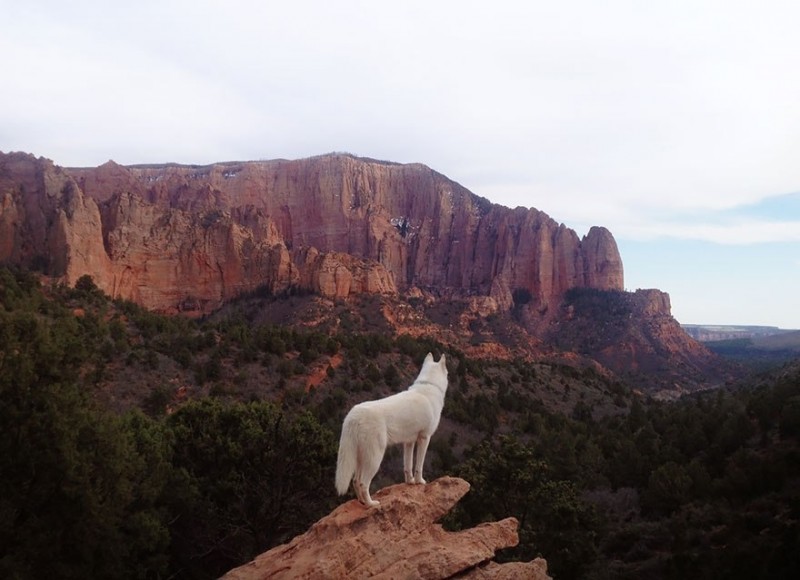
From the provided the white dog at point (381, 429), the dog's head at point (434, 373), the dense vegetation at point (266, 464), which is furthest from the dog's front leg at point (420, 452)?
the dense vegetation at point (266, 464)

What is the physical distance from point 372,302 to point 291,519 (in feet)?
212

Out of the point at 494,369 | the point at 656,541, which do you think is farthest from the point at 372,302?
the point at 656,541

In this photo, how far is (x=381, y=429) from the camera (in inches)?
318

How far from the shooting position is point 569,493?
744 inches

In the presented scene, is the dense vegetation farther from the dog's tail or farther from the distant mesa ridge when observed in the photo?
the distant mesa ridge

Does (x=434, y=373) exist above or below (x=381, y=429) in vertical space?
above

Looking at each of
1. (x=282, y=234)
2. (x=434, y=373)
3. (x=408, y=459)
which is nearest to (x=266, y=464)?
(x=408, y=459)

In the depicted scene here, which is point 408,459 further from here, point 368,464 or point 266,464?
point 266,464

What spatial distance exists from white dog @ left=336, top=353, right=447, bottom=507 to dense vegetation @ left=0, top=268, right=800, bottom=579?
515cm

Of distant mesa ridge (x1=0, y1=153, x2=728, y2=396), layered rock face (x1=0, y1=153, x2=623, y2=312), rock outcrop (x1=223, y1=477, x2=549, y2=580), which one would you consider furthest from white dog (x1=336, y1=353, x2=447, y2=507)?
layered rock face (x1=0, y1=153, x2=623, y2=312)

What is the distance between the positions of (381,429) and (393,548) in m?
1.94

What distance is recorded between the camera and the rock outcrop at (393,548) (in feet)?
26.6

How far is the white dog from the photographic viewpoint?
7957 mm

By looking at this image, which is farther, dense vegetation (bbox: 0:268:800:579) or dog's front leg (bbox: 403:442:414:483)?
dense vegetation (bbox: 0:268:800:579)
